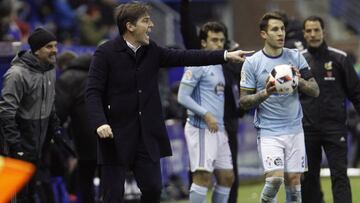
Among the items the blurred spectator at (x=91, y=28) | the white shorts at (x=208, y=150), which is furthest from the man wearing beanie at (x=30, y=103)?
the blurred spectator at (x=91, y=28)

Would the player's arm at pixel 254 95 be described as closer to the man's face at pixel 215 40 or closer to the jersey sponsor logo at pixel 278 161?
the jersey sponsor logo at pixel 278 161

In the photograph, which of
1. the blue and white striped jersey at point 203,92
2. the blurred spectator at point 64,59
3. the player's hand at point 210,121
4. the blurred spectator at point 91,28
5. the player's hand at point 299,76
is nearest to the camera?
the player's hand at point 299,76

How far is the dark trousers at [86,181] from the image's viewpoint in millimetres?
12633

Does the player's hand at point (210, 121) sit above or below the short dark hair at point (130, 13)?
below

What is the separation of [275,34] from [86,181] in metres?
3.79

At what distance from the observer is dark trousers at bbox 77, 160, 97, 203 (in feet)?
41.4

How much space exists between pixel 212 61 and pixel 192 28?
9.36 ft

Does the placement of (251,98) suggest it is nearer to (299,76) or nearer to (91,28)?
(299,76)

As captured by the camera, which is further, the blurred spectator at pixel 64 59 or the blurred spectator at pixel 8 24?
the blurred spectator at pixel 8 24

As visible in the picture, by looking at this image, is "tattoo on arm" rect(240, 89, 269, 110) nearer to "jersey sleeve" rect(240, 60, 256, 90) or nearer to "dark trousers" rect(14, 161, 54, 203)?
"jersey sleeve" rect(240, 60, 256, 90)

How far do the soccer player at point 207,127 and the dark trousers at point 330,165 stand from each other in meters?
0.97

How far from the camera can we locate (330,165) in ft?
37.4

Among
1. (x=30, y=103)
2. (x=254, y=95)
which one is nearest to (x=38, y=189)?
(x=30, y=103)

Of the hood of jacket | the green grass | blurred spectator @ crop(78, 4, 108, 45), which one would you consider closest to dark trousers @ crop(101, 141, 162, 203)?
the hood of jacket
